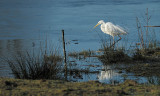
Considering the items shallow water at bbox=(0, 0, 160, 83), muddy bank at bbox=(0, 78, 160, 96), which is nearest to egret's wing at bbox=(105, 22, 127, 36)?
shallow water at bbox=(0, 0, 160, 83)

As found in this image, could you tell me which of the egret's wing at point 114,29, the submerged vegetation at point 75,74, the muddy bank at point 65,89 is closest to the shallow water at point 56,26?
the egret's wing at point 114,29

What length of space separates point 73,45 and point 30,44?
1.62 metres

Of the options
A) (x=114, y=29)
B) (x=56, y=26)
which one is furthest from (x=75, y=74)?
(x=56, y=26)

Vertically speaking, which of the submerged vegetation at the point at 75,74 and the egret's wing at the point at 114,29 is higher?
the egret's wing at the point at 114,29

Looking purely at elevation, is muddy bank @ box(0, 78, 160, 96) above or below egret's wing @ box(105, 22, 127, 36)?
below

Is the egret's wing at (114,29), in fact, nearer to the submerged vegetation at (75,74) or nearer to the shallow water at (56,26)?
the shallow water at (56,26)

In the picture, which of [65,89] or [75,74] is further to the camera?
[75,74]

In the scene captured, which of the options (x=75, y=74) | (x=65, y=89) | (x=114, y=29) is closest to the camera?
(x=65, y=89)

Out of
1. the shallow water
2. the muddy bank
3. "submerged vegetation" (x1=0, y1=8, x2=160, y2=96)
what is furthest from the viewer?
the shallow water

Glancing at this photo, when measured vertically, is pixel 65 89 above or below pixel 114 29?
below

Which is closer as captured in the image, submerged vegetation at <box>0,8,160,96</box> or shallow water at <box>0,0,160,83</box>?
submerged vegetation at <box>0,8,160,96</box>

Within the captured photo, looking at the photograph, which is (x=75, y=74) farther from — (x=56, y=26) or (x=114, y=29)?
(x=56, y=26)

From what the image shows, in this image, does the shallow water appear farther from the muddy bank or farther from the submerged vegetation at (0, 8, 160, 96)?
the muddy bank

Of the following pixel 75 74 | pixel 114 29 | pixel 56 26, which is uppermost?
pixel 56 26
